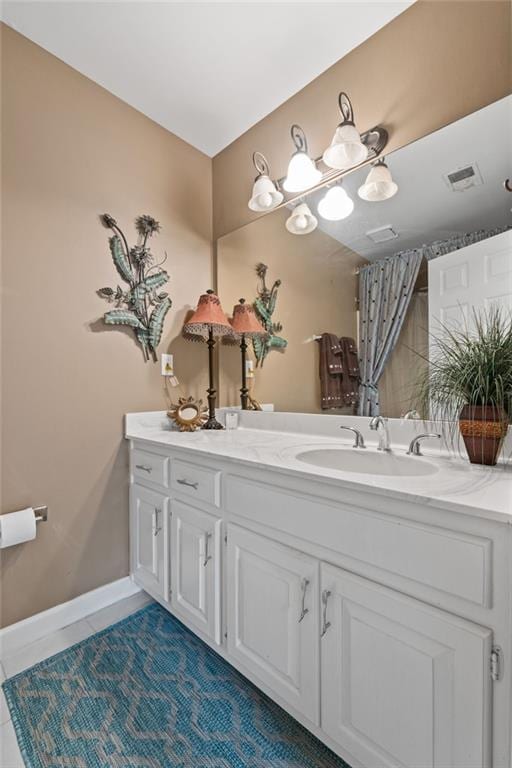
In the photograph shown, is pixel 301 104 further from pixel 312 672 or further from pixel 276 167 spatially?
pixel 312 672

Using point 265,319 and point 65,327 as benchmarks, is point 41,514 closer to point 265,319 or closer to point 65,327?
point 65,327

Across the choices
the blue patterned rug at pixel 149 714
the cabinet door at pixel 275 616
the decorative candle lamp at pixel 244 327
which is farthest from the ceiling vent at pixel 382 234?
the blue patterned rug at pixel 149 714

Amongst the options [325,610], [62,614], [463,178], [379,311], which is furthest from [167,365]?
[463,178]

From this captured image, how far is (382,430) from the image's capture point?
1.28m

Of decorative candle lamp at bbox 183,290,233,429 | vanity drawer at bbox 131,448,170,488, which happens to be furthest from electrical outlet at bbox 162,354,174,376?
vanity drawer at bbox 131,448,170,488

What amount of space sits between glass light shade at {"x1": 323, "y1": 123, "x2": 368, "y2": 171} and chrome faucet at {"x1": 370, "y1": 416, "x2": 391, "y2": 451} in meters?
1.03

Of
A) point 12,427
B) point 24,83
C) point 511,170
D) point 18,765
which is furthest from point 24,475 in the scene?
point 511,170

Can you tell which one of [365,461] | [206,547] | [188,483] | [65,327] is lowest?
[206,547]

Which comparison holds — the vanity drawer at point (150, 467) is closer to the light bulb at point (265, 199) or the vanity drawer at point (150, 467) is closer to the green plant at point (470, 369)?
the green plant at point (470, 369)

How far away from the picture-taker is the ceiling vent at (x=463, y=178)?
3.81 feet

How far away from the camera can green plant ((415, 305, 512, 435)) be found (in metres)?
0.98

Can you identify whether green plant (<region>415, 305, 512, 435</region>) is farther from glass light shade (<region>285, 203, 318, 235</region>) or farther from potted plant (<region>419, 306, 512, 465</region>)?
glass light shade (<region>285, 203, 318, 235</region>)

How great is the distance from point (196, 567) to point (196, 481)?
32cm

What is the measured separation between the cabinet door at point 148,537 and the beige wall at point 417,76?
174cm
